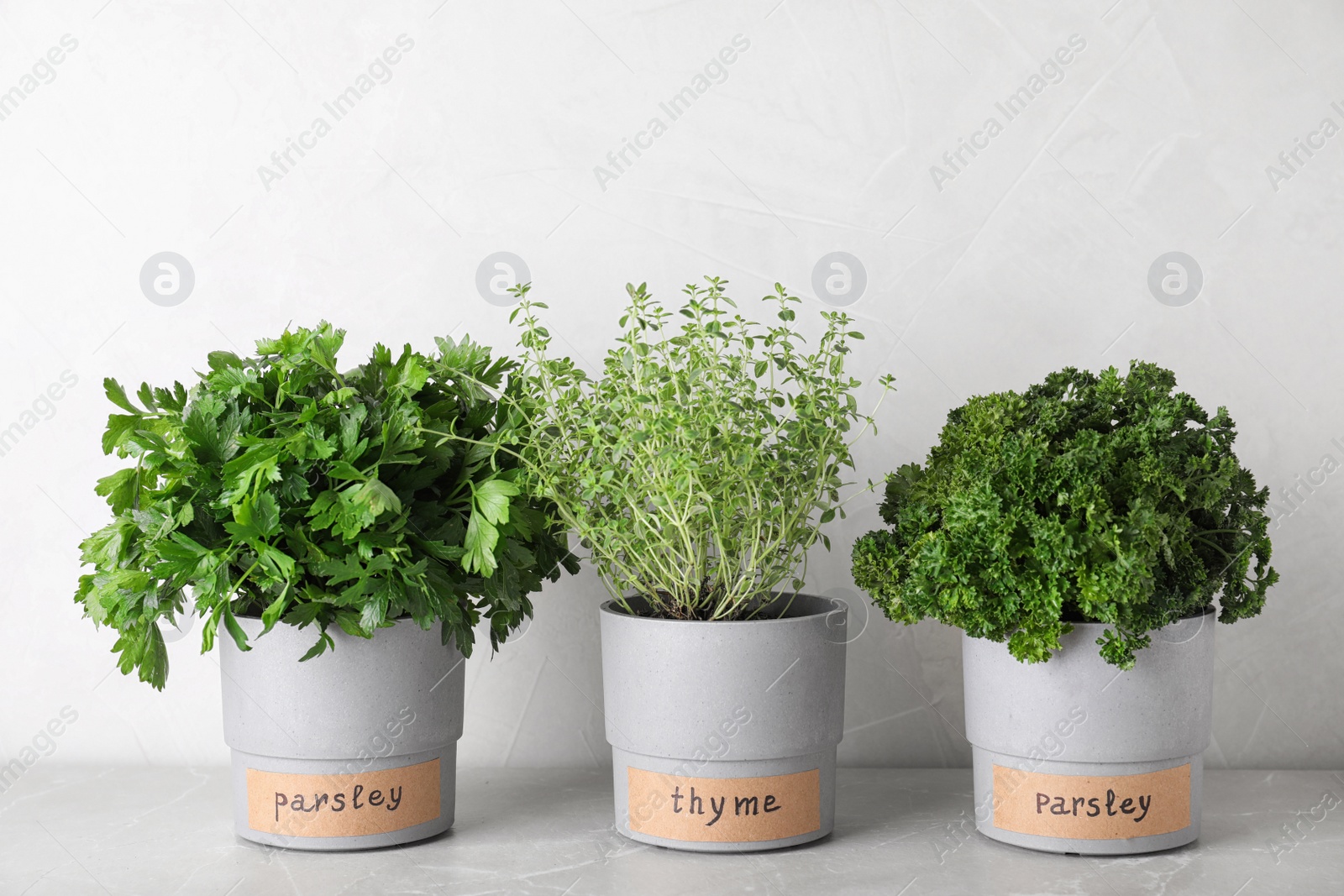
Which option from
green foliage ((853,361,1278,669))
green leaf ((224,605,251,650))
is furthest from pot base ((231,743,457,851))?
green foliage ((853,361,1278,669))

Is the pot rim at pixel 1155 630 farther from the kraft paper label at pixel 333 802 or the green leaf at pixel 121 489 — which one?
the green leaf at pixel 121 489

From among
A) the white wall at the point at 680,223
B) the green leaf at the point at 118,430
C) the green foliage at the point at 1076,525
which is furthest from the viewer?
the white wall at the point at 680,223

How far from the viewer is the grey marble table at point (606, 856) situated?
0.89 meters

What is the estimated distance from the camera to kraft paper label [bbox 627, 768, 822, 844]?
0.95m

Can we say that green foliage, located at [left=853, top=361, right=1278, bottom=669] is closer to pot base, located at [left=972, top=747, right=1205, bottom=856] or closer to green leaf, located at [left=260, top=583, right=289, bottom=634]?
pot base, located at [left=972, top=747, right=1205, bottom=856]

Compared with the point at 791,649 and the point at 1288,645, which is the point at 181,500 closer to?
the point at 791,649

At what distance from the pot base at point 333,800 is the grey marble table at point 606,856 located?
0.05ft

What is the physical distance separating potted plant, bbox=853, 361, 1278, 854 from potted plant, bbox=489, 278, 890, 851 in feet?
0.36

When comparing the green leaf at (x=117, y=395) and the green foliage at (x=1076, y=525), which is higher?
the green leaf at (x=117, y=395)

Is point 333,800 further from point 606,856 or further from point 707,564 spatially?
point 707,564

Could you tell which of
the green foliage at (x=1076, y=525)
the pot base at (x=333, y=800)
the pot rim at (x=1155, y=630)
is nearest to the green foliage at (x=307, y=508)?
the pot base at (x=333, y=800)

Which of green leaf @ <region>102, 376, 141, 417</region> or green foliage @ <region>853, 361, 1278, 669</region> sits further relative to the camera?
green leaf @ <region>102, 376, 141, 417</region>

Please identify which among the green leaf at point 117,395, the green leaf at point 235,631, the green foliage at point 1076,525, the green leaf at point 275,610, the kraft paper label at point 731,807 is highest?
the green leaf at point 117,395

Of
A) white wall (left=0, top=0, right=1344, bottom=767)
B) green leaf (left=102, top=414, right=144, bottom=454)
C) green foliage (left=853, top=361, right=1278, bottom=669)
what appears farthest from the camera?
white wall (left=0, top=0, right=1344, bottom=767)
